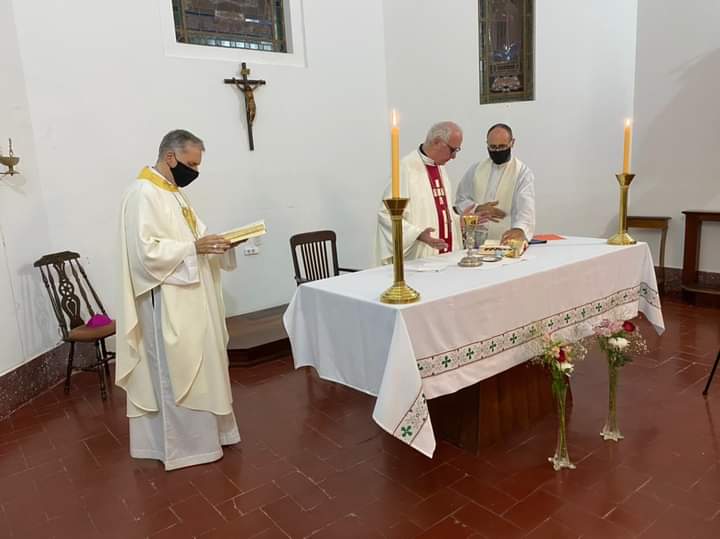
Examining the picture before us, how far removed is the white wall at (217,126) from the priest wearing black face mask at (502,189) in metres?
2.20

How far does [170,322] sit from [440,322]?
4.67 feet

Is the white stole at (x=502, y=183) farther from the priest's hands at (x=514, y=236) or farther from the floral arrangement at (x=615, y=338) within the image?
the floral arrangement at (x=615, y=338)

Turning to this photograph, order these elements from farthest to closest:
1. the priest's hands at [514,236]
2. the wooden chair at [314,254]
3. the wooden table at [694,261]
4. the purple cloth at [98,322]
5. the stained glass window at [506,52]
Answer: the stained glass window at [506,52]
the wooden table at [694,261]
the wooden chair at [314,254]
the purple cloth at [98,322]
the priest's hands at [514,236]

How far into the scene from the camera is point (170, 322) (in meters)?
2.89

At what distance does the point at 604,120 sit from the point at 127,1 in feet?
16.2

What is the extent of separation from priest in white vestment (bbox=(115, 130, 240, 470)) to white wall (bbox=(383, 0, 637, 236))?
422 cm

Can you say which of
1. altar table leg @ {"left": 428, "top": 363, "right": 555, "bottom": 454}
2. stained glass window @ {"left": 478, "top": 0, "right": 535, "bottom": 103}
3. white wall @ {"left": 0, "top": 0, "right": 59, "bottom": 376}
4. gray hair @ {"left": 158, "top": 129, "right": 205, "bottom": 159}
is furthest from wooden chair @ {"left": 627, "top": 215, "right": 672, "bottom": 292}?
white wall @ {"left": 0, "top": 0, "right": 59, "bottom": 376}

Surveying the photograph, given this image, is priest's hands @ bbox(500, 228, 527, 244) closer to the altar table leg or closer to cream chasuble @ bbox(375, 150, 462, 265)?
cream chasuble @ bbox(375, 150, 462, 265)

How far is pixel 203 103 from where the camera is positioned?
518 cm

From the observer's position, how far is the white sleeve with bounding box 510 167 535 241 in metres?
3.80

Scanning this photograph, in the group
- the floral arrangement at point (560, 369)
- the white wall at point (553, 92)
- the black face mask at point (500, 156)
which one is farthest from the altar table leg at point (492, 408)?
the white wall at point (553, 92)

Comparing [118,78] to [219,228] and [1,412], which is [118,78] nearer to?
[219,228]

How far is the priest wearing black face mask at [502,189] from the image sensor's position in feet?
12.3

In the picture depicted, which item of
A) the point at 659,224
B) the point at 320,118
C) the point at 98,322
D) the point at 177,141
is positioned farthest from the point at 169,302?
the point at 659,224
